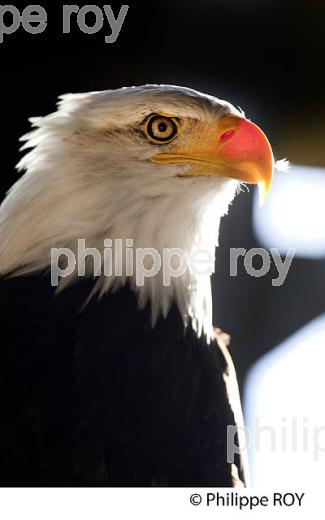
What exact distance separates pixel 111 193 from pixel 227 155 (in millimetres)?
270

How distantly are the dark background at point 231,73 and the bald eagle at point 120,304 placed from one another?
2.04ft

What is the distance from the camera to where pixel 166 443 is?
1671 millimetres

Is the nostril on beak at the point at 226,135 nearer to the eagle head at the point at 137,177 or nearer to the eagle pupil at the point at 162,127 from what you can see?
the eagle head at the point at 137,177

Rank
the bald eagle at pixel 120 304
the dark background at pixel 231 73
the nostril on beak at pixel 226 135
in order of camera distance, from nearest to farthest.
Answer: the bald eagle at pixel 120 304 < the nostril on beak at pixel 226 135 < the dark background at pixel 231 73

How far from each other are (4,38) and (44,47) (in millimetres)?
158

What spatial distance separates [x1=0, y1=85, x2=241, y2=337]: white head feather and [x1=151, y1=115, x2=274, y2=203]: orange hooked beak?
0.02m

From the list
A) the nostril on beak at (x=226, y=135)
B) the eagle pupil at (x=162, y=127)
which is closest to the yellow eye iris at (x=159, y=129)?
the eagle pupil at (x=162, y=127)

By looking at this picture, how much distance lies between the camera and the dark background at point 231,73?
A: 7.72 ft

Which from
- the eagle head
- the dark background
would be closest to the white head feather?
the eagle head

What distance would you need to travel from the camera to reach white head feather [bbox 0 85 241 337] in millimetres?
1712

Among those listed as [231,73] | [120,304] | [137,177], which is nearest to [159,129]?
[137,177]

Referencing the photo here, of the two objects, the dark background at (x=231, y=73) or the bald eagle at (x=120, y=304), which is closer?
the bald eagle at (x=120, y=304)

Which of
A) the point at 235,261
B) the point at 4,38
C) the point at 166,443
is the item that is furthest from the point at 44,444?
the point at 4,38

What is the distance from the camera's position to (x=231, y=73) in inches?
95.5
